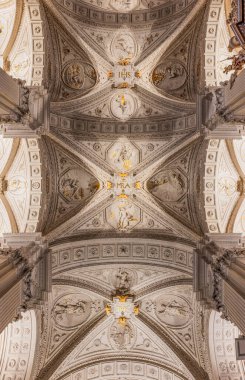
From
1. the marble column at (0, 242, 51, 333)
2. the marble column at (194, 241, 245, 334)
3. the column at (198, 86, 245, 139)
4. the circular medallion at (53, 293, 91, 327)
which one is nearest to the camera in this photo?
the marble column at (194, 241, 245, 334)

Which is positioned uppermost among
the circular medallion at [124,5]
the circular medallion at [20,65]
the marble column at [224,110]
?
the circular medallion at [124,5]

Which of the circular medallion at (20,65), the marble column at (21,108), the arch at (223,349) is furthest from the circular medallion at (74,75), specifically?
the arch at (223,349)

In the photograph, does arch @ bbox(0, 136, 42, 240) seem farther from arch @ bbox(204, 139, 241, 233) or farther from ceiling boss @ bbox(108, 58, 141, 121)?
arch @ bbox(204, 139, 241, 233)

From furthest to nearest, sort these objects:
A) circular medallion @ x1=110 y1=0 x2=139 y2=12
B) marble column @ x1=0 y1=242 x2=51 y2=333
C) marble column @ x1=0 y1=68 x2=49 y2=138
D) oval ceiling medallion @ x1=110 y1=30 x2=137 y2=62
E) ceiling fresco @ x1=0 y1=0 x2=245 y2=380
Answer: oval ceiling medallion @ x1=110 y1=30 x2=137 y2=62 < circular medallion @ x1=110 y1=0 x2=139 y2=12 < ceiling fresco @ x1=0 y1=0 x2=245 y2=380 < marble column @ x1=0 y1=68 x2=49 y2=138 < marble column @ x1=0 y1=242 x2=51 y2=333

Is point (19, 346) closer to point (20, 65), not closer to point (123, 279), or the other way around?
point (123, 279)

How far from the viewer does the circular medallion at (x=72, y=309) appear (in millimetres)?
17812

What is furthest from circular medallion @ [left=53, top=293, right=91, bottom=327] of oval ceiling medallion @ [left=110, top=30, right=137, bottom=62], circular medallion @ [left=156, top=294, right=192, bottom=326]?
oval ceiling medallion @ [left=110, top=30, right=137, bottom=62]

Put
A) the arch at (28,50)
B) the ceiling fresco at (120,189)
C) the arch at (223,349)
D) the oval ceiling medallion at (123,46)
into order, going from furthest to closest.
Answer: the oval ceiling medallion at (123,46), the ceiling fresco at (120,189), the arch at (223,349), the arch at (28,50)

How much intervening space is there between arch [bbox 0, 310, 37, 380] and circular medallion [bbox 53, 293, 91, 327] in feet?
4.26

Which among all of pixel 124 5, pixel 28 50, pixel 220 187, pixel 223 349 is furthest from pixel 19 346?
pixel 124 5

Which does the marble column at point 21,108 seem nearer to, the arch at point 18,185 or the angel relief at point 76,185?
the arch at point 18,185

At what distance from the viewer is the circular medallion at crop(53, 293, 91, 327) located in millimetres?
17812

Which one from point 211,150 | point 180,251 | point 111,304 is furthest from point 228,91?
point 111,304

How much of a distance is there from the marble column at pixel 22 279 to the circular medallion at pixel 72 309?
96.1 inches
